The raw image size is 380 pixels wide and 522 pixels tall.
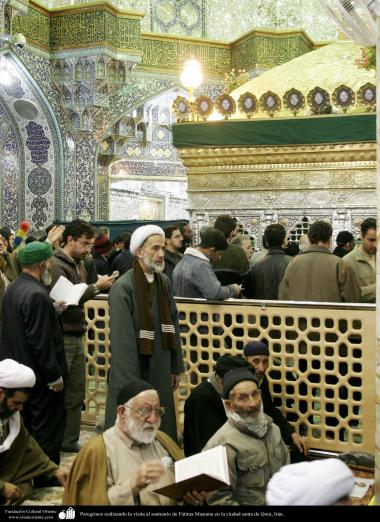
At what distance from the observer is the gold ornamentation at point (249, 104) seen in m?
8.28

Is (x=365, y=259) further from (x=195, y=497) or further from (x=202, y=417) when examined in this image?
(x=195, y=497)

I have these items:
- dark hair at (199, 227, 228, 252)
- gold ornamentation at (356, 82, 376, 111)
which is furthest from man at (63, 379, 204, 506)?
gold ornamentation at (356, 82, 376, 111)

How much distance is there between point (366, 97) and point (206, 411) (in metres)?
5.59

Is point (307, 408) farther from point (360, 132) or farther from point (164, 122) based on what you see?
point (164, 122)

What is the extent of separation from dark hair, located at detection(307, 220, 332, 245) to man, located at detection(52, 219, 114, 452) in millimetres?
1196

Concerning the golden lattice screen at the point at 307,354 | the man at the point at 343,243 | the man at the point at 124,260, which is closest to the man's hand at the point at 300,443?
the golden lattice screen at the point at 307,354

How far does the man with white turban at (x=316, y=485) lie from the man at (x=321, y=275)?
8.50 ft

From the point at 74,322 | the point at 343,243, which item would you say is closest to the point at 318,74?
the point at 343,243

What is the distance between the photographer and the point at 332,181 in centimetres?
796

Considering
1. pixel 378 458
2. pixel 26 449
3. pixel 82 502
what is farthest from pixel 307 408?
pixel 82 502

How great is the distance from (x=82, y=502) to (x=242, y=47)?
1219 centimetres

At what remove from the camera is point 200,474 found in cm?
220

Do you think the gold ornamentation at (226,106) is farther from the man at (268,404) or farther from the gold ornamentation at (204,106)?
the man at (268,404)

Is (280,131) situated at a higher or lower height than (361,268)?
higher
